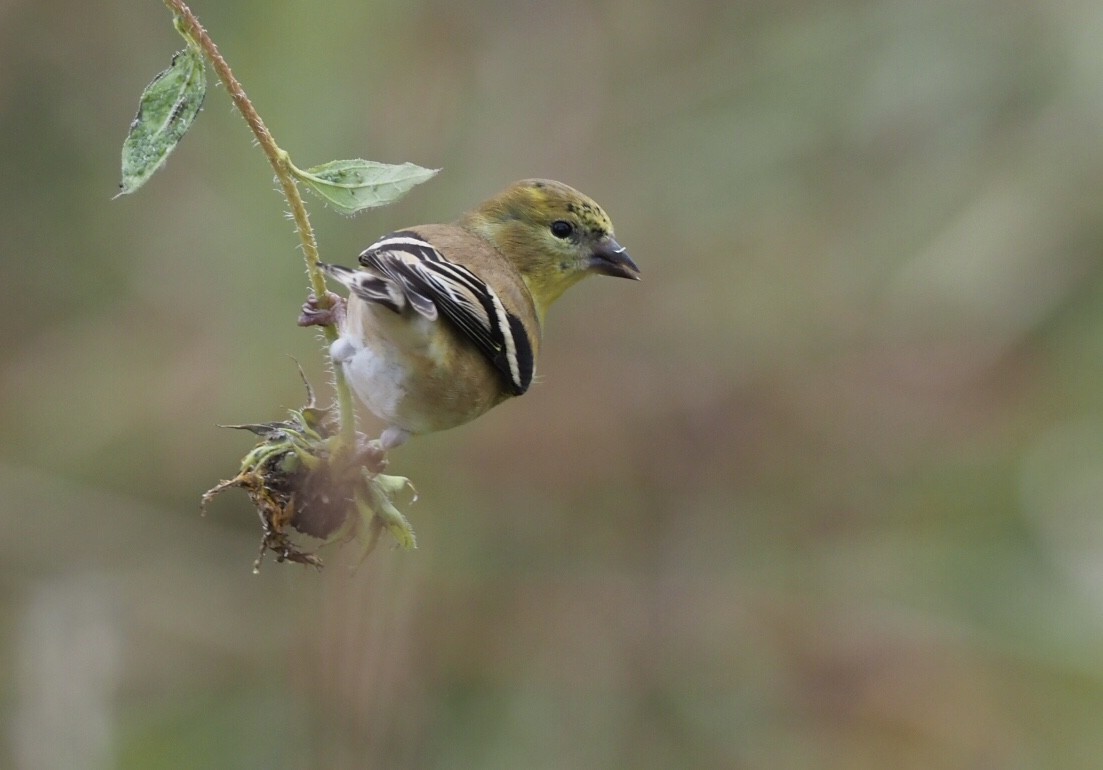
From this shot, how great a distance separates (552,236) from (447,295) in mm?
867

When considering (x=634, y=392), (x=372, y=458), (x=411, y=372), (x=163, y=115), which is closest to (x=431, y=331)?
(x=411, y=372)

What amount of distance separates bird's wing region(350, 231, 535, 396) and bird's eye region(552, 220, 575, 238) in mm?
532

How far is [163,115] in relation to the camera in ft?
5.69

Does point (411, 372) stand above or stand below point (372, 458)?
above

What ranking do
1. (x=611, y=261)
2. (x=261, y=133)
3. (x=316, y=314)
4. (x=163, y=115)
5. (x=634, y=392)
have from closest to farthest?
(x=261, y=133), (x=163, y=115), (x=316, y=314), (x=611, y=261), (x=634, y=392)

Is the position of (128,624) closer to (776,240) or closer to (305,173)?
(776,240)

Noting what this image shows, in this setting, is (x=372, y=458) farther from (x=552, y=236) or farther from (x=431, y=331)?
(x=552, y=236)

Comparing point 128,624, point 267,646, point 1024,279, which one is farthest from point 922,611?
point 128,624

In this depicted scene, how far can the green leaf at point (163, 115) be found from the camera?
5.49ft

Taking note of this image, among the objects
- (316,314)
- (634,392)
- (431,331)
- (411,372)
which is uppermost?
(634,392)

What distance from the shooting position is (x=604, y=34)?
5777mm

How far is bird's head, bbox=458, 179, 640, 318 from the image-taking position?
3408 mm

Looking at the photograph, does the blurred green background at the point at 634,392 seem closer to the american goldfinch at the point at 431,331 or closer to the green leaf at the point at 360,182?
the american goldfinch at the point at 431,331

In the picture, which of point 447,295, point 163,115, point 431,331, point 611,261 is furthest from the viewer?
point 611,261
